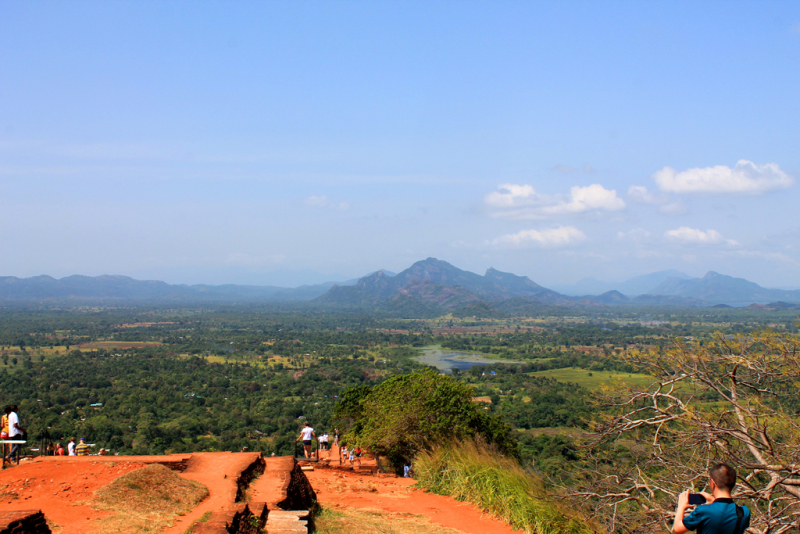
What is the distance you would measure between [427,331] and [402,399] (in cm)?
10979

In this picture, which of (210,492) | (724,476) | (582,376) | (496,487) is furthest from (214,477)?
(582,376)

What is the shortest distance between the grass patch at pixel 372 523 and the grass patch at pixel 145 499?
213cm

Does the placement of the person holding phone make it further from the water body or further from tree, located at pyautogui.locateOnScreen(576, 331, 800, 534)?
the water body

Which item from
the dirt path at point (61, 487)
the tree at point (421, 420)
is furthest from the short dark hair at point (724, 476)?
the tree at point (421, 420)

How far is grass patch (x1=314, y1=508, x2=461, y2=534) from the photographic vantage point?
28.3 ft

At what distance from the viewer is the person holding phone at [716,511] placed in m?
3.75

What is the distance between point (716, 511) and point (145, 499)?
7.69m

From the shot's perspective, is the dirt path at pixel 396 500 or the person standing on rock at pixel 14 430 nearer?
the dirt path at pixel 396 500

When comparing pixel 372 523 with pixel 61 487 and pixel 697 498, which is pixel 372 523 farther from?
pixel 697 498

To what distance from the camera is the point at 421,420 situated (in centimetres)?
1444

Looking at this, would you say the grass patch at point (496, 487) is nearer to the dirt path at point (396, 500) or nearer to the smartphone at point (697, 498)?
the dirt path at point (396, 500)

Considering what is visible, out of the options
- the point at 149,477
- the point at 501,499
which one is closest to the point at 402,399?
the point at 501,499

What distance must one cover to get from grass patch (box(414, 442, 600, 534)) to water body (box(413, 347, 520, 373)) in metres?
Result: 51.3

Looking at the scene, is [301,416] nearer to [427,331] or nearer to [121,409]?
[121,409]
